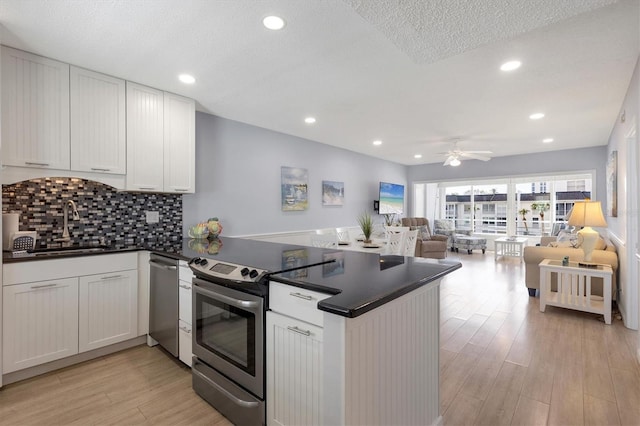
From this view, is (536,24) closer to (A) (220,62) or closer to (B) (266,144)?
(A) (220,62)

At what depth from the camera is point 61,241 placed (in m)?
2.68

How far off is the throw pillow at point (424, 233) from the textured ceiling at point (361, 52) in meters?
3.73

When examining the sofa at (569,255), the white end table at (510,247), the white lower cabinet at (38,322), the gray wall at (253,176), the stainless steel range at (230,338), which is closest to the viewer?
the stainless steel range at (230,338)

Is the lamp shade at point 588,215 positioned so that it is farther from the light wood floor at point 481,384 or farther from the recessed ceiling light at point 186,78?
the recessed ceiling light at point 186,78

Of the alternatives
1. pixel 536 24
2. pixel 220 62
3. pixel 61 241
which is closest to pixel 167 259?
pixel 61 241

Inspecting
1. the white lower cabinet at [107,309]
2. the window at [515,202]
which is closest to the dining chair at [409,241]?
the white lower cabinet at [107,309]

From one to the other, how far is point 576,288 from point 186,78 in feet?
15.7

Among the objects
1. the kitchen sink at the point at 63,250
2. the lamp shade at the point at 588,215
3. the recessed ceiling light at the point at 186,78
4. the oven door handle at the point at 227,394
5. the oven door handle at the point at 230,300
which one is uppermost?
the recessed ceiling light at the point at 186,78

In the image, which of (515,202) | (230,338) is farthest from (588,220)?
(515,202)

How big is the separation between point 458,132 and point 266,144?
3024 mm

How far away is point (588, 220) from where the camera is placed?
3344 mm

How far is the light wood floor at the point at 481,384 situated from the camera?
1797 mm

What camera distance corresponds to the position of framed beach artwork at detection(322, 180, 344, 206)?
18.6 ft

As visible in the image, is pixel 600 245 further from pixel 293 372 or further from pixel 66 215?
pixel 66 215
